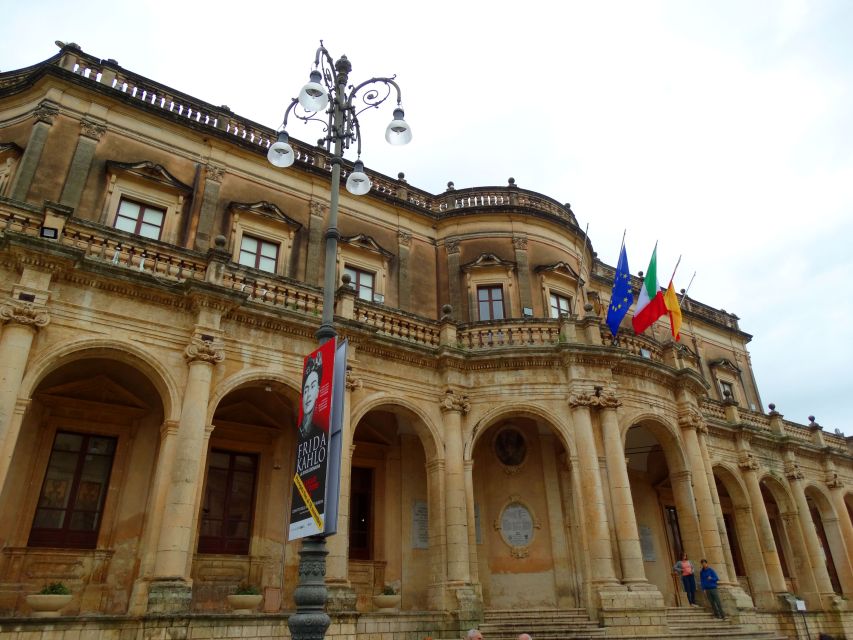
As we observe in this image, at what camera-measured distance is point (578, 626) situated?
13156mm

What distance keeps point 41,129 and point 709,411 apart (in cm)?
2256

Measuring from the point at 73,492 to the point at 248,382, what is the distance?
442 cm

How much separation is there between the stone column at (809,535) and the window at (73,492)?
23.3 m

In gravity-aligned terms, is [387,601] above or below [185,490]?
below

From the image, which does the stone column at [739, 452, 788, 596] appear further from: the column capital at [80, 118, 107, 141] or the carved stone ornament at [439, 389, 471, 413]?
the column capital at [80, 118, 107, 141]

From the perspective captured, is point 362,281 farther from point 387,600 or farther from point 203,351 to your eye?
point 387,600

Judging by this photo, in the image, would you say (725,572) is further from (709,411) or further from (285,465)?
(285,465)

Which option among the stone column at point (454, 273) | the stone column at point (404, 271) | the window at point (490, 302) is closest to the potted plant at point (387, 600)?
the stone column at point (404, 271)

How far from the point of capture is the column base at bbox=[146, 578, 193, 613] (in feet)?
33.1

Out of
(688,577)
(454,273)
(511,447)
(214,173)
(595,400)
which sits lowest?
(688,577)

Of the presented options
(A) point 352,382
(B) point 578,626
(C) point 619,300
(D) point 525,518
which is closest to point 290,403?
(A) point 352,382

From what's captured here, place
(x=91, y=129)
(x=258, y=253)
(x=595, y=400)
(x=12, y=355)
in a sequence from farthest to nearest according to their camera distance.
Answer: (x=258, y=253)
(x=91, y=129)
(x=595, y=400)
(x=12, y=355)

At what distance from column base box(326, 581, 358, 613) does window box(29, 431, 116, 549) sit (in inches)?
203

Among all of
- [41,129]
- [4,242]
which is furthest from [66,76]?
[4,242]
